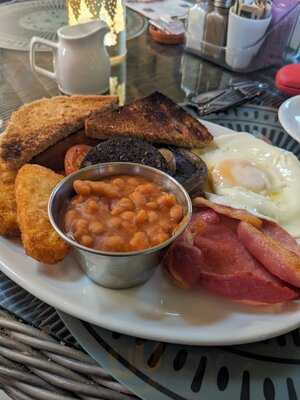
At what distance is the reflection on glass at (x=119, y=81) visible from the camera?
1.92 metres

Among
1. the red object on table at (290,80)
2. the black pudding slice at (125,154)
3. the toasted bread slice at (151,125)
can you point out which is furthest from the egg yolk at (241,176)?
the red object on table at (290,80)

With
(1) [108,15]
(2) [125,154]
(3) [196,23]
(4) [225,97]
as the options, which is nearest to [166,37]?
(3) [196,23]

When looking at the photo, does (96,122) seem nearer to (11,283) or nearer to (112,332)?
(11,283)

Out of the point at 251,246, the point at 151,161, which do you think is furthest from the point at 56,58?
the point at 251,246

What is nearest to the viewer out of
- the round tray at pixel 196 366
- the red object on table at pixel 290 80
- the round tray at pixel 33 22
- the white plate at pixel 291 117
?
the round tray at pixel 196 366

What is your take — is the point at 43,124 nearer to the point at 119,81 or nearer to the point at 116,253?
the point at 116,253

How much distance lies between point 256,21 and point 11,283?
1.55m

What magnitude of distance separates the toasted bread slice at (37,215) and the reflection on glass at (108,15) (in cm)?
103

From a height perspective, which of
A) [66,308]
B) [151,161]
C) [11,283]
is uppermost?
[151,161]

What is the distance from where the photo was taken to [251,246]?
983mm

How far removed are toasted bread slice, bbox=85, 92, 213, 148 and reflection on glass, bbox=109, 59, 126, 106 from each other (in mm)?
405

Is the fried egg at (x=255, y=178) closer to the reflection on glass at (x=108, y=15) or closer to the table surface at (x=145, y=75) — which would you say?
the table surface at (x=145, y=75)

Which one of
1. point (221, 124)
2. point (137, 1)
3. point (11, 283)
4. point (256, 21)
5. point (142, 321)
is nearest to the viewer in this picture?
point (142, 321)

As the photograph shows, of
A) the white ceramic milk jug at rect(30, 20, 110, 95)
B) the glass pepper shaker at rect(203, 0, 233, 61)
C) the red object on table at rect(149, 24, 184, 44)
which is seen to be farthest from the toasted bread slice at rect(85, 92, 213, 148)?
the red object on table at rect(149, 24, 184, 44)
